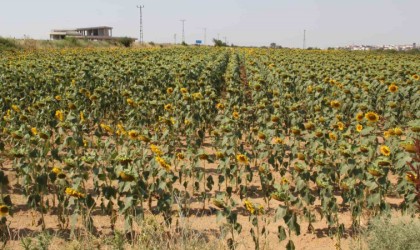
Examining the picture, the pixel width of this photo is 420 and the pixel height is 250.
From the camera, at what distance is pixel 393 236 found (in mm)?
3471

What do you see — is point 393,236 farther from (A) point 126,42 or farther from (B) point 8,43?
(A) point 126,42

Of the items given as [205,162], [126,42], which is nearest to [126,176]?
[205,162]

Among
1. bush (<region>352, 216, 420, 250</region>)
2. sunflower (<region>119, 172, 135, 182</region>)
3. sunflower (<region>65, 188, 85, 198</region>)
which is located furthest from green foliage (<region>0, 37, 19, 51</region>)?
bush (<region>352, 216, 420, 250</region>)

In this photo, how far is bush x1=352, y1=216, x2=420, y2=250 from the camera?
3398mm

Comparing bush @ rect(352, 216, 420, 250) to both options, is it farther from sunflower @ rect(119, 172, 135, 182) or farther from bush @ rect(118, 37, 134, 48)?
bush @ rect(118, 37, 134, 48)

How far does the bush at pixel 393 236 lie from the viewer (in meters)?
3.40

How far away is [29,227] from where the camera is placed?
15.8 ft

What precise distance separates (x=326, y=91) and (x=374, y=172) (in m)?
6.59

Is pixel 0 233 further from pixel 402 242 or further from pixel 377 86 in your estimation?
pixel 377 86

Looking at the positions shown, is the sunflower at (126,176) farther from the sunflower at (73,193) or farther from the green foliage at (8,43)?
the green foliage at (8,43)

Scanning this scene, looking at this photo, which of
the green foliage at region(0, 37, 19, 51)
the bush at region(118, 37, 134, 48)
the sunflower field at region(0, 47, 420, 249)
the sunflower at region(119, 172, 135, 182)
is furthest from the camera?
A: the bush at region(118, 37, 134, 48)

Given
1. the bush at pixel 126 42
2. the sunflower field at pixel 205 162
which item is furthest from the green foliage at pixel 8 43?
the sunflower field at pixel 205 162

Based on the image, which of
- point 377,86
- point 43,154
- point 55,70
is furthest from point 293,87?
point 43,154

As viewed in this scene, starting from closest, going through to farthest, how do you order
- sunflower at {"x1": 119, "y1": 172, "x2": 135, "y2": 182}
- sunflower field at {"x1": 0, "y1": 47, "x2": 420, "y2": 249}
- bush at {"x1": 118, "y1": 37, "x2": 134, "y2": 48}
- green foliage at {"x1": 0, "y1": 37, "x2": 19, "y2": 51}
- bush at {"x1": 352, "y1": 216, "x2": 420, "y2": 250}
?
1. bush at {"x1": 352, "y1": 216, "x2": 420, "y2": 250}
2. sunflower at {"x1": 119, "y1": 172, "x2": 135, "y2": 182}
3. sunflower field at {"x1": 0, "y1": 47, "x2": 420, "y2": 249}
4. green foliage at {"x1": 0, "y1": 37, "x2": 19, "y2": 51}
5. bush at {"x1": 118, "y1": 37, "x2": 134, "y2": 48}
